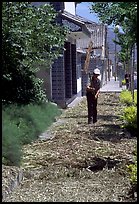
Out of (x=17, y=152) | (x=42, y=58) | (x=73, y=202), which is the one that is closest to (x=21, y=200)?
(x=73, y=202)

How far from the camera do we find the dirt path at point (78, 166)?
6465mm

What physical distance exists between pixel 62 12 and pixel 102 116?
396cm

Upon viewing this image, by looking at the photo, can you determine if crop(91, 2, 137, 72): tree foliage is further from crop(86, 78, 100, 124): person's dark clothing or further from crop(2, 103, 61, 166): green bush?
crop(2, 103, 61, 166): green bush

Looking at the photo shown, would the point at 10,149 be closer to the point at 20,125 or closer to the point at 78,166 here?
the point at 78,166

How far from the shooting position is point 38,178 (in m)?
7.52

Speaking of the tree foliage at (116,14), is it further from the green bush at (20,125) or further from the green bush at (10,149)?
the green bush at (10,149)

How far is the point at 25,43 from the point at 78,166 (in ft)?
7.17

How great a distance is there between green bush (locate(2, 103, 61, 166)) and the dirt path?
9.8 inches

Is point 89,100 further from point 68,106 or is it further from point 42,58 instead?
point 68,106

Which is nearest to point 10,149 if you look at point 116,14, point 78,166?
point 78,166

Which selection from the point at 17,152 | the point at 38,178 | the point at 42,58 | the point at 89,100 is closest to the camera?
the point at 38,178

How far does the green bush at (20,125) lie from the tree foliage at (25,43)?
52 centimetres

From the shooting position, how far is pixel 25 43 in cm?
864

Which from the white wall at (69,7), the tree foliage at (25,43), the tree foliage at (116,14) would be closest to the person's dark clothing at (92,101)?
the tree foliage at (25,43)
